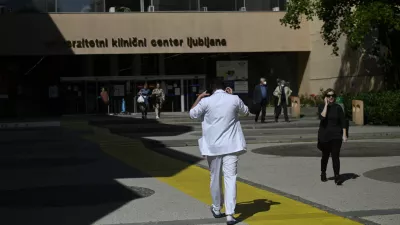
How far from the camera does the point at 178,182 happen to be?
11.0m

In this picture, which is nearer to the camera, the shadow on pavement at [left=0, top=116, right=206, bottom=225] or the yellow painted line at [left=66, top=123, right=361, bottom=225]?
the yellow painted line at [left=66, top=123, right=361, bottom=225]

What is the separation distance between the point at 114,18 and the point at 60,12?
2998 mm

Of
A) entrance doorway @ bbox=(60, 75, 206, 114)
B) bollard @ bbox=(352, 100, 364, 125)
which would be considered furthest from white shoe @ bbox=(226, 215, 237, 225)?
entrance doorway @ bbox=(60, 75, 206, 114)

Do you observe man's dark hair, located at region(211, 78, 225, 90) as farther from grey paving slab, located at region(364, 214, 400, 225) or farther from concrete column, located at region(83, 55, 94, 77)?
concrete column, located at region(83, 55, 94, 77)

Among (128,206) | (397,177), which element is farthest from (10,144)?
(397,177)

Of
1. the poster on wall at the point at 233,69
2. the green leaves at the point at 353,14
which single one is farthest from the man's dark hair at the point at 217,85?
the poster on wall at the point at 233,69

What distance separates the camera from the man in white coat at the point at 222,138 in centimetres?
729

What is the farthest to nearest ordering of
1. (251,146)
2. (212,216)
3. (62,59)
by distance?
(62,59) < (251,146) < (212,216)

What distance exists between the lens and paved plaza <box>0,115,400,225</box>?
7.98m

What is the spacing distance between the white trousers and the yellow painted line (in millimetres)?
424

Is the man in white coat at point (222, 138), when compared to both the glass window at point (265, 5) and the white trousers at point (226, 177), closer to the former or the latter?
the white trousers at point (226, 177)

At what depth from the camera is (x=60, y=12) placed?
3328cm

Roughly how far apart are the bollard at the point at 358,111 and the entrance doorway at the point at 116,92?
13402 millimetres

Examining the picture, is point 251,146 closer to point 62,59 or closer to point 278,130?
point 278,130
